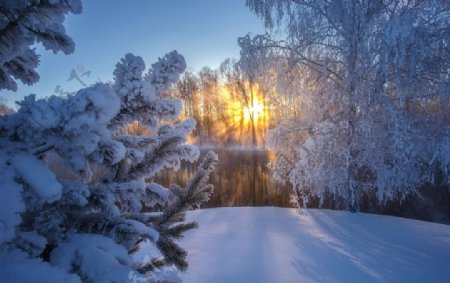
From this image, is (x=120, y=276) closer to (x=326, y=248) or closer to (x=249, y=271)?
(x=249, y=271)

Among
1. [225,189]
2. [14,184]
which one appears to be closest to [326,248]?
[14,184]

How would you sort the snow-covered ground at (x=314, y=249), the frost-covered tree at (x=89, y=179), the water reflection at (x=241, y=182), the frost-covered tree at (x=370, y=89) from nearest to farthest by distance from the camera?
the frost-covered tree at (x=89, y=179), the snow-covered ground at (x=314, y=249), the frost-covered tree at (x=370, y=89), the water reflection at (x=241, y=182)

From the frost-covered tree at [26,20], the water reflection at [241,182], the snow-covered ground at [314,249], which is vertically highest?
the frost-covered tree at [26,20]

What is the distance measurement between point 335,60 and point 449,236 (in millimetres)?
4293

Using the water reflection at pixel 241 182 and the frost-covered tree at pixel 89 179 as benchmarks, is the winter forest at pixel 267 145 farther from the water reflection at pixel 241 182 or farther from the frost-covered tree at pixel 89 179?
the water reflection at pixel 241 182

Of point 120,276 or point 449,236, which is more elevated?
point 120,276

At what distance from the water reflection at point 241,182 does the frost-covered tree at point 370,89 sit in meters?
2.86

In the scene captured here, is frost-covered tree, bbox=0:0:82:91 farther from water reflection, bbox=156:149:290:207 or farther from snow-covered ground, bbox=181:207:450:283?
water reflection, bbox=156:149:290:207

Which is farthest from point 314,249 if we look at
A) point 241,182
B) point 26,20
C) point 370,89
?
point 241,182

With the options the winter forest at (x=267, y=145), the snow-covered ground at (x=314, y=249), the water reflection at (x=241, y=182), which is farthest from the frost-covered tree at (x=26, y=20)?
the water reflection at (x=241, y=182)

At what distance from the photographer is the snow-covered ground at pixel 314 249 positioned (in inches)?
147

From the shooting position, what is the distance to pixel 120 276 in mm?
837

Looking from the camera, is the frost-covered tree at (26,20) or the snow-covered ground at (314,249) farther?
the snow-covered ground at (314,249)

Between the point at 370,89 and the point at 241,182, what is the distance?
10128mm
